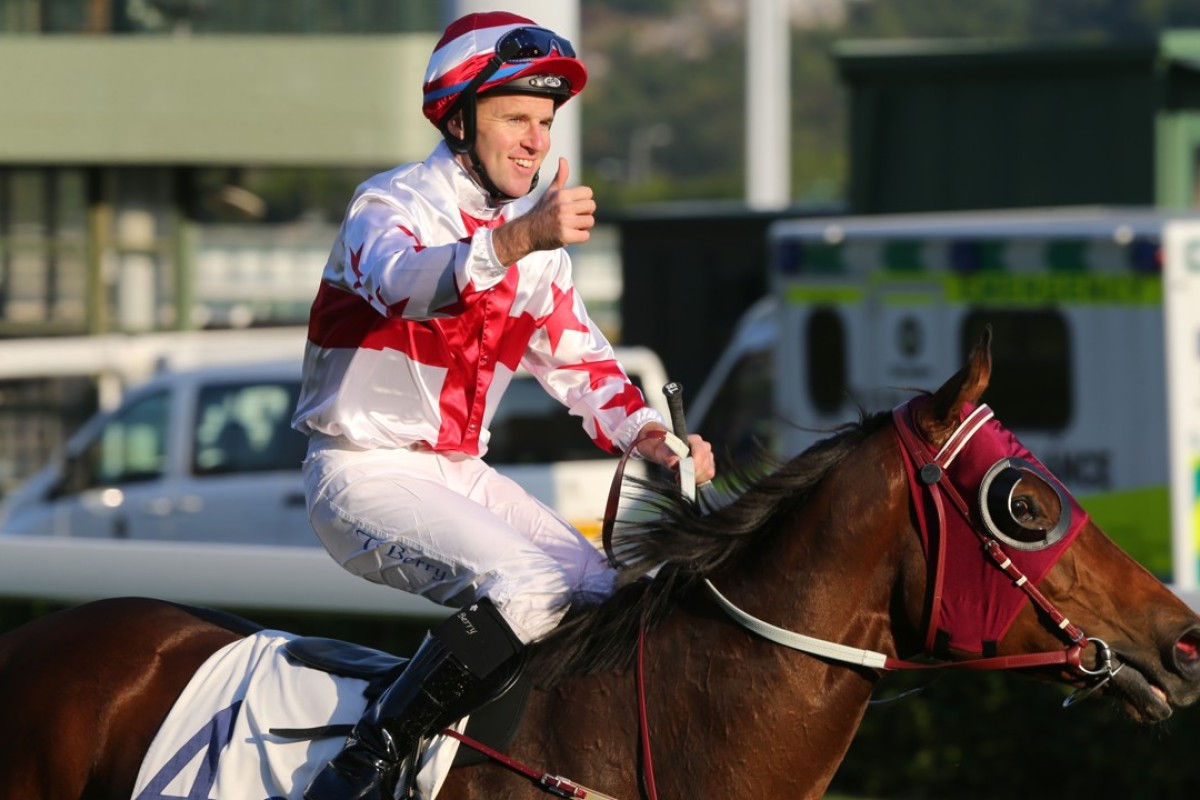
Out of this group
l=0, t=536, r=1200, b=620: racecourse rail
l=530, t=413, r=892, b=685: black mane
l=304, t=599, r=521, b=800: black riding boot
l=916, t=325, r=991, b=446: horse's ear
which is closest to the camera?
l=916, t=325, r=991, b=446: horse's ear

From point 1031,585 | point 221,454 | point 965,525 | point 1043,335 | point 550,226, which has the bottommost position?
point 221,454

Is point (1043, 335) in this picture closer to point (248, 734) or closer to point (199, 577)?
point (199, 577)

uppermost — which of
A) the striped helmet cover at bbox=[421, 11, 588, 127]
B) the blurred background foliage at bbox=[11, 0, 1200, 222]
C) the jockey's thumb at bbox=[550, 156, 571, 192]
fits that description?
the blurred background foliage at bbox=[11, 0, 1200, 222]

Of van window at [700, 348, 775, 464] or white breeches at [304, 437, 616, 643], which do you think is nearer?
white breeches at [304, 437, 616, 643]

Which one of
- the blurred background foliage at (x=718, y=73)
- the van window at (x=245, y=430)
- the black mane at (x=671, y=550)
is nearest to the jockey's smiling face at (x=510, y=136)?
the black mane at (x=671, y=550)

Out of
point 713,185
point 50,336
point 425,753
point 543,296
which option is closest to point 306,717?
point 425,753

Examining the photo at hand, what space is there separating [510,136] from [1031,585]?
1.26 meters

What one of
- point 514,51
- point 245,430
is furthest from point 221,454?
point 514,51

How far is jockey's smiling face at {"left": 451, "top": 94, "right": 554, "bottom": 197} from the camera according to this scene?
11.3ft

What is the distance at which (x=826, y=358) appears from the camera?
11.0 metres

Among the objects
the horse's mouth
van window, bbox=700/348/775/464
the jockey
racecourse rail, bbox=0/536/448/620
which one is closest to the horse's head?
the horse's mouth

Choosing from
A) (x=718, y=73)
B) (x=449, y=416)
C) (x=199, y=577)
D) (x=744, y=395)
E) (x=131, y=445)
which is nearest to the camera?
(x=449, y=416)

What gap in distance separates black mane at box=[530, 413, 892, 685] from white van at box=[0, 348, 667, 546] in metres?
6.64

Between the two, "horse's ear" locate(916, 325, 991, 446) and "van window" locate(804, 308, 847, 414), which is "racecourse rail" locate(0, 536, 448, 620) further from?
"van window" locate(804, 308, 847, 414)
